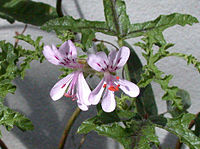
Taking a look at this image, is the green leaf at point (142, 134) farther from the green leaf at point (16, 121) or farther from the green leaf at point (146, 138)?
the green leaf at point (16, 121)

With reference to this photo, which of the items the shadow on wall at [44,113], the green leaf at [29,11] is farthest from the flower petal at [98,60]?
the shadow on wall at [44,113]

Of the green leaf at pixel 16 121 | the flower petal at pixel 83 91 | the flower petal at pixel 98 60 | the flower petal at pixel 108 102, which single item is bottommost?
the green leaf at pixel 16 121

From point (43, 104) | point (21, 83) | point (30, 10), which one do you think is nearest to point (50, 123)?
point (43, 104)

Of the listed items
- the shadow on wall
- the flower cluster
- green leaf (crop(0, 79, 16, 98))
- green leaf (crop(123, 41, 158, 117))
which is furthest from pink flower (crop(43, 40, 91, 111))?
the shadow on wall

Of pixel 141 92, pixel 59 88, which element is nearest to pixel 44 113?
pixel 141 92

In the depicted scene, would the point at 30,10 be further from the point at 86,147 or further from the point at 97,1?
the point at 86,147

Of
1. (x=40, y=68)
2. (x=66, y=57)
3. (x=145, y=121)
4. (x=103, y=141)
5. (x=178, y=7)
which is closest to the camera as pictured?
(x=66, y=57)

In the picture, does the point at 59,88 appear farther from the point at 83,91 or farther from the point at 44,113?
the point at 44,113
